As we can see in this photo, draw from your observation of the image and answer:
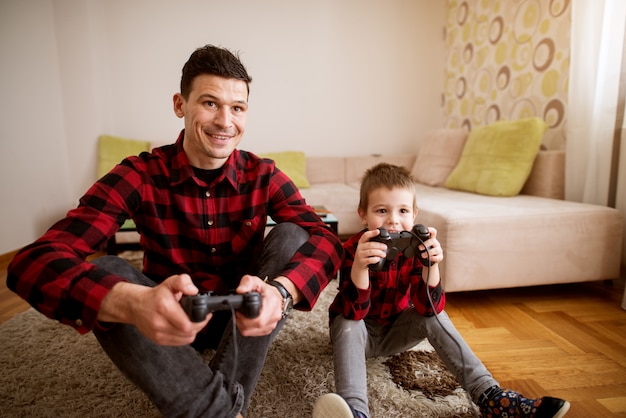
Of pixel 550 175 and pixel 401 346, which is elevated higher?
pixel 550 175

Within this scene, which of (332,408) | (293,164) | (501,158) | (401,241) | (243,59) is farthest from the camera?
(243,59)

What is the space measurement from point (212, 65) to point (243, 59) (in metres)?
2.63

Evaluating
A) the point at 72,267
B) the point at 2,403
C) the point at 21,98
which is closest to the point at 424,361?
the point at 72,267

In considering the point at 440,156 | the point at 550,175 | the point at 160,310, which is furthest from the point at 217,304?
the point at 440,156

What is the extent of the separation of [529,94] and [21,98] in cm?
323

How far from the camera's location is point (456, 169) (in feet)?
8.50

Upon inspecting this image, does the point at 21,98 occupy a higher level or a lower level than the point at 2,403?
higher

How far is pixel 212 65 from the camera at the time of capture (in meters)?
0.98

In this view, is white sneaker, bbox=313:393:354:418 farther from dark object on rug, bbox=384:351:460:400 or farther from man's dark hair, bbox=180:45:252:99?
man's dark hair, bbox=180:45:252:99

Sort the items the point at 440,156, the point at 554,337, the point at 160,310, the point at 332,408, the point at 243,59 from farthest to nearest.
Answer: the point at 243,59, the point at 440,156, the point at 554,337, the point at 332,408, the point at 160,310

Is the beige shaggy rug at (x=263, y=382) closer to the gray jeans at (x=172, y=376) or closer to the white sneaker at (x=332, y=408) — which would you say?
the white sneaker at (x=332, y=408)

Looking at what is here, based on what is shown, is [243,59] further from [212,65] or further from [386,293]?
[386,293]

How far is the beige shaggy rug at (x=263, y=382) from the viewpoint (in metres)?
1.01

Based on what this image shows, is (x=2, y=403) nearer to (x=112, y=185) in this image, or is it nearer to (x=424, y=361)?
(x=112, y=185)
